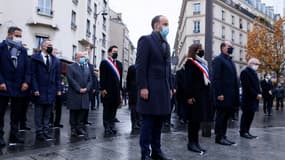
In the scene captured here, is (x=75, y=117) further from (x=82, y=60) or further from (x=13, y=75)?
(x=13, y=75)

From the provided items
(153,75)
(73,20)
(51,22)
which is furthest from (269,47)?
(153,75)

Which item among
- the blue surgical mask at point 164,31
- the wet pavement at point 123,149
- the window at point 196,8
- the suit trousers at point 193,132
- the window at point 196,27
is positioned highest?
the window at point 196,8

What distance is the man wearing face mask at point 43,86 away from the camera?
20.7 ft

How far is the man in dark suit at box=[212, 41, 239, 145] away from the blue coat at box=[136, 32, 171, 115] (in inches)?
81.8

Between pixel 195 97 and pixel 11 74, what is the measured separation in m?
3.35

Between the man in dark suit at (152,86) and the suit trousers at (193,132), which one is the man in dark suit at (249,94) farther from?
the man in dark suit at (152,86)

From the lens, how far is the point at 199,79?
5516mm

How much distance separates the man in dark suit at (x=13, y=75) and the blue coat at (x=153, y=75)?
246cm

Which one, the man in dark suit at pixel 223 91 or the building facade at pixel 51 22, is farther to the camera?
the building facade at pixel 51 22

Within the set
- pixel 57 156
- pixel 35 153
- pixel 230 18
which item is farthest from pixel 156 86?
pixel 230 18

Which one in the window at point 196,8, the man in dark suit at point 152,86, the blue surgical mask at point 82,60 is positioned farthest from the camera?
the window at point 196,8

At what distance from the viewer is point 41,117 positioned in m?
6.39

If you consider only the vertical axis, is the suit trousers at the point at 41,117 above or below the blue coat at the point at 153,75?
below

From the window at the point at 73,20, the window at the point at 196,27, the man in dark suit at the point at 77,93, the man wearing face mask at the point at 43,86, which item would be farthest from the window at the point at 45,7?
the window at the point at 196,27
